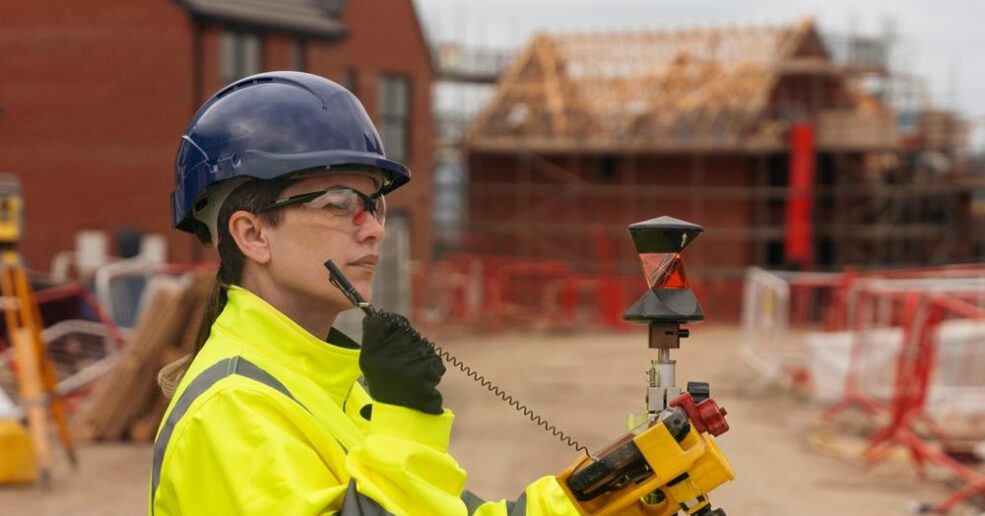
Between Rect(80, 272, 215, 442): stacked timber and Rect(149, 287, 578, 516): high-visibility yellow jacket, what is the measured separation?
9.40 metres

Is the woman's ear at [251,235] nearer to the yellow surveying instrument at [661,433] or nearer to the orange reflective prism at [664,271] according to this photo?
the yellow surveying instrument at [661,433]

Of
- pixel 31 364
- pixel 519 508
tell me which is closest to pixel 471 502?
pixel 519 508

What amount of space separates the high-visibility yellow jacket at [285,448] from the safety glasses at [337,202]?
0.22 m

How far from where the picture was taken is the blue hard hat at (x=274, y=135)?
2.62m

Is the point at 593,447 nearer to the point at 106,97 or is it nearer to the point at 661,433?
the point at 661,433

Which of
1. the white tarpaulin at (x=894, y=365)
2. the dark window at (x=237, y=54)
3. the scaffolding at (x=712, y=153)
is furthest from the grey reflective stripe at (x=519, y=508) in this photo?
the scaffolding at (x=712, y=153)

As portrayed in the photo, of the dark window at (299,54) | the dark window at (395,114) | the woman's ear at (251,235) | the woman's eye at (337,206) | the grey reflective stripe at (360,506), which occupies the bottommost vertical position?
the grey reflective stripe at (360,506)

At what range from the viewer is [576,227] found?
3353 cm

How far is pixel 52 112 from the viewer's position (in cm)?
2077

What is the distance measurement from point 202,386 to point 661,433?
87cm

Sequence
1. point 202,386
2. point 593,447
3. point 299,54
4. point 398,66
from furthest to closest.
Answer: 1. point 398,66
2. point 299,54
3. point 593,447
4. point 202,386

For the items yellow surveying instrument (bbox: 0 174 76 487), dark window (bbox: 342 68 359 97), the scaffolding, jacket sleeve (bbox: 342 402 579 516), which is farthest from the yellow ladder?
the scaffolding

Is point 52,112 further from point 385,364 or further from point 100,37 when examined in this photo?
point 385,364

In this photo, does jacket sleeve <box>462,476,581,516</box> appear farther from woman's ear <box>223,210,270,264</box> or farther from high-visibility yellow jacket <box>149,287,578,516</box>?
woman's ear <box>223,210,270,264</box>
